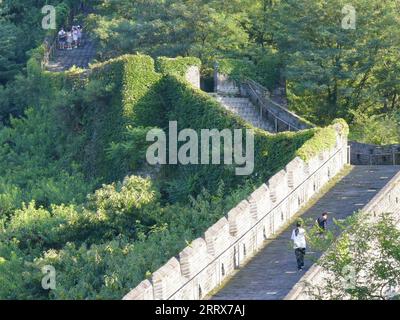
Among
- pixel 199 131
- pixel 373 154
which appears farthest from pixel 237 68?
pixel 373 154

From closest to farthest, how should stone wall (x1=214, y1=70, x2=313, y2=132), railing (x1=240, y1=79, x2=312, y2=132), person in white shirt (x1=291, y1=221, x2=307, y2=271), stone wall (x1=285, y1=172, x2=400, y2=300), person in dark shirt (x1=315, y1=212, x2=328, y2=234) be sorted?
stone wall (x1=285, y1=172, x2=400, y2=300) < person in white shirt (x1=291, y1=221, x2=307, y2=271) < person in dark shirt (x1=315, y1=212, x2=328, y2=234) < railing (x1=240, y1=79, x2=312, y2=132) < stone wall (x1=214, y1=70, x2=313, y2=132)

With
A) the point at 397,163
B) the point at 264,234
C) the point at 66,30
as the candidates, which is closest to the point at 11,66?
the point at 66,30

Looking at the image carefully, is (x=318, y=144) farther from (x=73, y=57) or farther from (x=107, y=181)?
(x=73, y=57)

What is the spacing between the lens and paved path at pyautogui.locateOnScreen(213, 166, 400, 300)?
3167 cm

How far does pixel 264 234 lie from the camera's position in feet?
Answer: 115

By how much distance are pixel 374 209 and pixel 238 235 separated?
4.08m

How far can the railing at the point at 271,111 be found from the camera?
47375 millimetres

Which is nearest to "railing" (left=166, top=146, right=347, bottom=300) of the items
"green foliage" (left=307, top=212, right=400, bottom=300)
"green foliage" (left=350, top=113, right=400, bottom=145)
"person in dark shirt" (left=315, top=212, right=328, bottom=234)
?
"person in dark shirt" (left=315, top=212, right=328, bottom=234)

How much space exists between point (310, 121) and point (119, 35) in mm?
8859

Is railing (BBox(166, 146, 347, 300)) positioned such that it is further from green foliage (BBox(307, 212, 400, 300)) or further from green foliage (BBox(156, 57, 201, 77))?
green foliage (BBox(156, 57, 201, 77))

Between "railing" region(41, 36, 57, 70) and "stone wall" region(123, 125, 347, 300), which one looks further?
"railing" region(41, 36, 57, 70)

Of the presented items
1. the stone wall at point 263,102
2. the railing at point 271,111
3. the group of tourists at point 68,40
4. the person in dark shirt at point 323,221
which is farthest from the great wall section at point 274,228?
the group of tourists at point 68,40

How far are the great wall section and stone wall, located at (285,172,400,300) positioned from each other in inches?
0.8

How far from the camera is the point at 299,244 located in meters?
32.2
